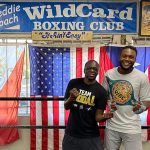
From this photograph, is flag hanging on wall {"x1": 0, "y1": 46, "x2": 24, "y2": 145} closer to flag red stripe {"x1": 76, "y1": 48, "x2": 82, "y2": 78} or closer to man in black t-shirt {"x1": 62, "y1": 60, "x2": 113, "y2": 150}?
flag red stripe {"x1": 76, "y1": 48, "x2": 82, "y2": 78}

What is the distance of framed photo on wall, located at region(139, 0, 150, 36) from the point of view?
354cm

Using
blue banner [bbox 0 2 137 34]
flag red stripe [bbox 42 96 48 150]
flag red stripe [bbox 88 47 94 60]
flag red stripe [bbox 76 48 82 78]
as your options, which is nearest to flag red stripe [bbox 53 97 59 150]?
flag red stripe [bbox 42 96 48 150]

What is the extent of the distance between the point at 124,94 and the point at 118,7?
150cm

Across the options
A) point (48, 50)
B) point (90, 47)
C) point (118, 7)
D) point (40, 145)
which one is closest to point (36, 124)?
point (40, 145)

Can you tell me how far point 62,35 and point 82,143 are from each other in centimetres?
155

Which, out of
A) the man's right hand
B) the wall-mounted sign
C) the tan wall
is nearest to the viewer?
the man's right hand

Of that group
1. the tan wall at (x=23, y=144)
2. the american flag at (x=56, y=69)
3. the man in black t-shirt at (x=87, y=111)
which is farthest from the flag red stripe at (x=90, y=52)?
the tan wall at (x=23, y=144)

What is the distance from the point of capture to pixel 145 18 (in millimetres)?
3561

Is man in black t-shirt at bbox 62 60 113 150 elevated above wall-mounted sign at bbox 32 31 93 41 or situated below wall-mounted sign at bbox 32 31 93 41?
below

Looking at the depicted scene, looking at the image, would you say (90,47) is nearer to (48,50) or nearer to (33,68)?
(48,50)

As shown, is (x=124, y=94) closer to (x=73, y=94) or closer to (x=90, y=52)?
(x=73, y=94)

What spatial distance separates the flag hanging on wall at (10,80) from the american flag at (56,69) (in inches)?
6.9

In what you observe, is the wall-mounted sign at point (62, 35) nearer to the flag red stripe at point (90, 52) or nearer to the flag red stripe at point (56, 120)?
the flag red stripe at point (90, 52)

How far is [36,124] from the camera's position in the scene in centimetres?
363
